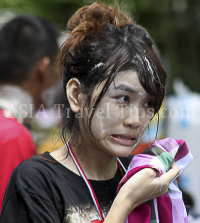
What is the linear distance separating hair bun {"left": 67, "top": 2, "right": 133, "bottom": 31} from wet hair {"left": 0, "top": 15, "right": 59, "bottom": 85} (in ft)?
3.01

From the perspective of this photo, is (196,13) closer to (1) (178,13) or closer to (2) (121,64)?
(1) (178,13)

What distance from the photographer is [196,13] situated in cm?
662

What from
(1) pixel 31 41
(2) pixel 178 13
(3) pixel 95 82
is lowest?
(2) pixel 178 13

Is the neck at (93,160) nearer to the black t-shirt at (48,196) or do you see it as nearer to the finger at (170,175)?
the black t-shirt at (48,196)

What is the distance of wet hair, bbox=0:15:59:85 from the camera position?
113 inches

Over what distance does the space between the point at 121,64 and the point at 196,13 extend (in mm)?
5373

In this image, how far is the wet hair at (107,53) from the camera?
1736mm

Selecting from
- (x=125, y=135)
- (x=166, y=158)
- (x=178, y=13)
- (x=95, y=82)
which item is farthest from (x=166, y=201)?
(x=178, y=13)

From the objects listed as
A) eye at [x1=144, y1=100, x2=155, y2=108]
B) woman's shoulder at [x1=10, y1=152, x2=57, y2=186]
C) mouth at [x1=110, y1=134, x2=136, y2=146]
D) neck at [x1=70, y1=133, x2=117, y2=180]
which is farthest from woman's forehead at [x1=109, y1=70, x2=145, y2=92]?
woman's shoulder at [x1=10, y1=152, x2=57, y2=186]

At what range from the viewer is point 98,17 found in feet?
6.19

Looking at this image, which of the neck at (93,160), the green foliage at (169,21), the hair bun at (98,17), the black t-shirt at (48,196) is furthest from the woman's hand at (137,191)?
the green foliage at (169,21)

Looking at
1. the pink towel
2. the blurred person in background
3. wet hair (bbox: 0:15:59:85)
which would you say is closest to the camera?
the pink towel

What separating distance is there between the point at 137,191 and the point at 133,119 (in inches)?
12.9

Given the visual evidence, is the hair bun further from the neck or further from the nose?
the neck
